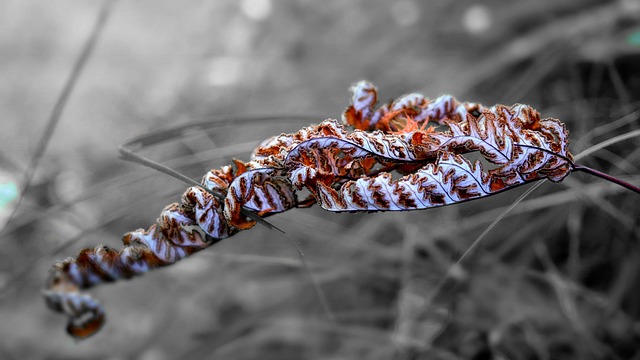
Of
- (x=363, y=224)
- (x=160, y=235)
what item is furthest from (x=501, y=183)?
(x=363, y=224)

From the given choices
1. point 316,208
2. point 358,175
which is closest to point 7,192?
point 316,208

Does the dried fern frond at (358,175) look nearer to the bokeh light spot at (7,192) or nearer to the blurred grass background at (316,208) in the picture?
the blurred grass background at (316,208)

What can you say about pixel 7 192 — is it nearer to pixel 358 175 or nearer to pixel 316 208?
pixel 316 208

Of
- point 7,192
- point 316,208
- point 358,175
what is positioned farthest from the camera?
point 316,208

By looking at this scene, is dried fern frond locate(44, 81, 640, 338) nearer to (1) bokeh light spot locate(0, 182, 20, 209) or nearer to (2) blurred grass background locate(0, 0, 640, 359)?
(2) blurred grass background locate(0, 0, 640, 359)

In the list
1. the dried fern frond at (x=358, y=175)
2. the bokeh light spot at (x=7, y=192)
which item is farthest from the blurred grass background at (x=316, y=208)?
the dried fern frond at (x=358, y=175)

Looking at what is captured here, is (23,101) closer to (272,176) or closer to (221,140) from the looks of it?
(221,140)
